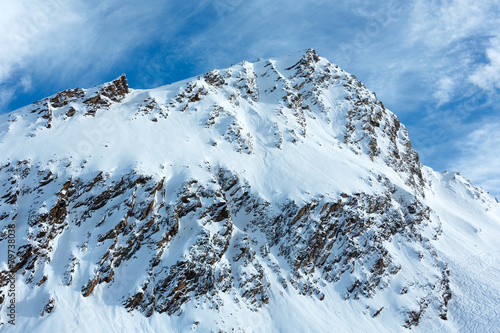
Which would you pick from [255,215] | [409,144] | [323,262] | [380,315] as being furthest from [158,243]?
[409,144]

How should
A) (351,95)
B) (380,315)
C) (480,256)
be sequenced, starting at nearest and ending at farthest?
1. (380,315)
2. (480,256)
3. (351,95)

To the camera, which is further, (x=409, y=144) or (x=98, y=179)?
(x=409, y=144)

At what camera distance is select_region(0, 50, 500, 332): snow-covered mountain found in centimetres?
3250

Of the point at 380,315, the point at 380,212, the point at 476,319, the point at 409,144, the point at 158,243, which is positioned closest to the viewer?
the point at 158,243

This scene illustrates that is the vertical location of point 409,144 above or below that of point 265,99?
below

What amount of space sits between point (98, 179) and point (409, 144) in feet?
265

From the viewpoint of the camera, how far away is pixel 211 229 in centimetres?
3888

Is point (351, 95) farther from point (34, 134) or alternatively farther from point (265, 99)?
point (34, 134)

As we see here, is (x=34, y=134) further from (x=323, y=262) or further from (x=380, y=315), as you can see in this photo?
(x=380, y=315)

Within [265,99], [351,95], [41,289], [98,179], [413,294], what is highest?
[98,179]

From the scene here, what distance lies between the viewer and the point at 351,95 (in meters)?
79.1

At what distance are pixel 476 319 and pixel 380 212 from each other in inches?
766

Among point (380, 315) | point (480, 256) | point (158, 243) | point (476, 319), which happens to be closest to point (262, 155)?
point (158, 243)

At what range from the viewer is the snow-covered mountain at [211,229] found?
3250 centimetres
